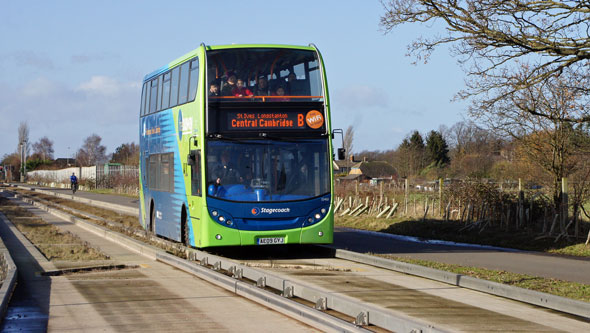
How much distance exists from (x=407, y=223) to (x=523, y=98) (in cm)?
813

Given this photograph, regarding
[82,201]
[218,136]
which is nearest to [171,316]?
[218,136]

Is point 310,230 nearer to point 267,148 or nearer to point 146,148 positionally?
point 267,148

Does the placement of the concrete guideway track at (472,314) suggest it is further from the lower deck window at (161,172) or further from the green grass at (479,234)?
the green grass at (479,234)

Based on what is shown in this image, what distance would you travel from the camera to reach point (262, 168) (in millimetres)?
16312

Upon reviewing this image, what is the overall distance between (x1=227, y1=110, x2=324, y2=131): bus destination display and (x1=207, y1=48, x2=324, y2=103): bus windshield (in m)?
0.31

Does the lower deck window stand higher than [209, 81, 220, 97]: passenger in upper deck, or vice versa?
[209, 81, 220, 97]: passenger in upper deck

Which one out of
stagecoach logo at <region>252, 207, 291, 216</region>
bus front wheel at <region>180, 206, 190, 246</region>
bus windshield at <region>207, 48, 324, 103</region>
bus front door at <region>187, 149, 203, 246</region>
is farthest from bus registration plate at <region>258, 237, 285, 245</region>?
bus windshield at <region>207, 48, 324, 103</region>

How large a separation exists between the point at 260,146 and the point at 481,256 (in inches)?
233

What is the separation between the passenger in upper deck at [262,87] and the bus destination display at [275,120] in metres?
0.44

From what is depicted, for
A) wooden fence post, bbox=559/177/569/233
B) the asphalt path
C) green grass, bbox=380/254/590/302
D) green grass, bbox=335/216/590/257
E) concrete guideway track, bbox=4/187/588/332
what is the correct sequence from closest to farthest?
concrete guideway track, bbox=4/187/588/332 → green grass, bbox=380/254/590/302 → the asphalt path → green grass, bbox=335/216/590/257 → wooden fence post, bbox=559/177/569/233

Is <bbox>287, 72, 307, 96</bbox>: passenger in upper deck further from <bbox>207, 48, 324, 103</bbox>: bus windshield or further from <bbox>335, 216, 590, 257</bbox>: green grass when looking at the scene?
<bbox>335, 216, 590, 257</bbox>: green grass

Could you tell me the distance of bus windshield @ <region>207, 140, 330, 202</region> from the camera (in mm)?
16250

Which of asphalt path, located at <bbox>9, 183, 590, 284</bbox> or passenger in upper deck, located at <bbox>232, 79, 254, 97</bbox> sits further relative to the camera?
passenger in upper deck, located at <bbox>232, 79, 254, 97</bbox>

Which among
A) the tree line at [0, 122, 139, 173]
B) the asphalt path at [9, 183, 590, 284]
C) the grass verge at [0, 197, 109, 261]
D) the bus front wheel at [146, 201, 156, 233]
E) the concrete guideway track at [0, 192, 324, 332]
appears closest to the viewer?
the concrete guideway track at [0, 192, 324, 332]
